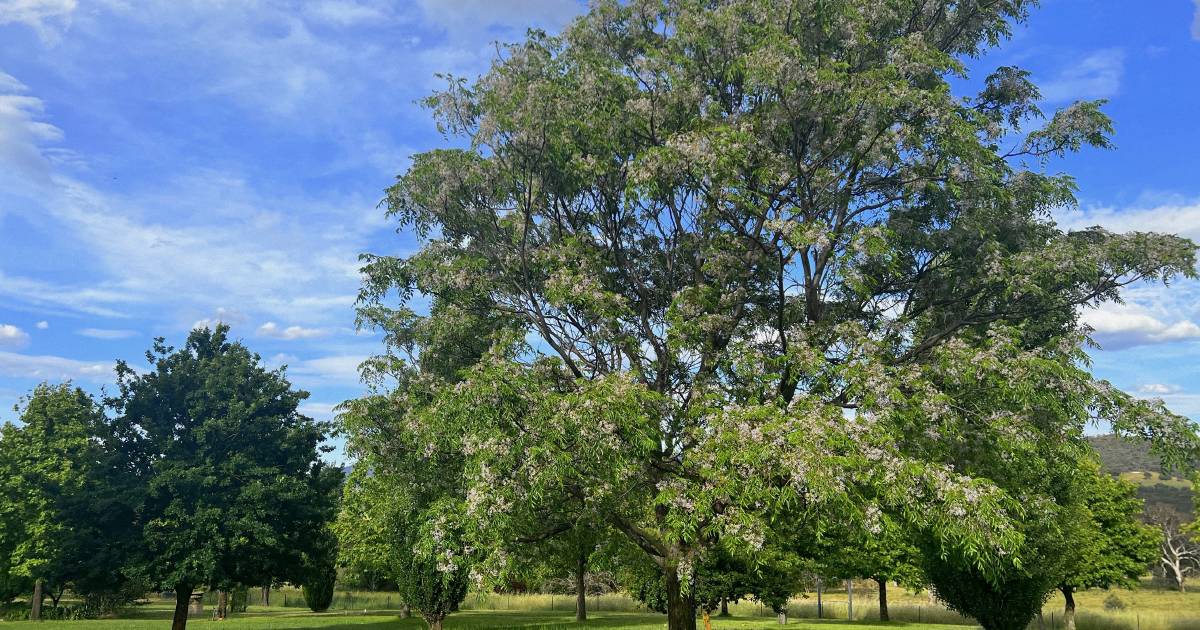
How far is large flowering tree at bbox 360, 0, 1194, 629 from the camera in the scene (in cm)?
1642

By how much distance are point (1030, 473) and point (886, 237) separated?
6545 mm

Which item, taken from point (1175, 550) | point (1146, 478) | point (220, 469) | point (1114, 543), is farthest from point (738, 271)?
point (1146, 478)

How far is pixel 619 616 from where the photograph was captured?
205ft

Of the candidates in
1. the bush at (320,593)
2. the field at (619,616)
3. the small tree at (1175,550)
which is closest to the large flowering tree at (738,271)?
the field at (619,616)

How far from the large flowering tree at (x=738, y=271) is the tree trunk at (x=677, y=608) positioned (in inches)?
4.9

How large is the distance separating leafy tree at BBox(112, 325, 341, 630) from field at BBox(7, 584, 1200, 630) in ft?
38.1

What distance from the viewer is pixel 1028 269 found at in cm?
1844

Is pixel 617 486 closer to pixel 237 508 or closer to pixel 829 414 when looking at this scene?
pixel 829 414

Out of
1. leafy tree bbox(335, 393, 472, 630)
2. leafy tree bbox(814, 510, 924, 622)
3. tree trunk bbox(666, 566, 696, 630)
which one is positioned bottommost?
leafy tree bbox(814, 510, 924, 622)

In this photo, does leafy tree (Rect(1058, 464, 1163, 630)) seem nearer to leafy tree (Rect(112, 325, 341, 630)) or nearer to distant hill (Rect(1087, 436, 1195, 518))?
leafy tree (Rect(112, 325, 341, 630))

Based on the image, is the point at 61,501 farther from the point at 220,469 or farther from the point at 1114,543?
the point at 1114,543

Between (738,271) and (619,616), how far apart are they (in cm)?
4800

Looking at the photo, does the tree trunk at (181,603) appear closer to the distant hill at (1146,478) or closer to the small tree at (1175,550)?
the small tree at (1175,550)

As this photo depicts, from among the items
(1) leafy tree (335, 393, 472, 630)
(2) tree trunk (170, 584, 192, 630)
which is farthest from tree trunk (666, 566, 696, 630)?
(2) tree trunk (170, 584, 192, 630)
